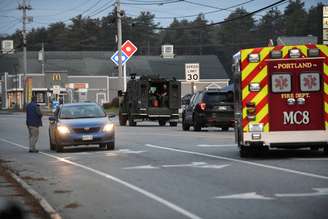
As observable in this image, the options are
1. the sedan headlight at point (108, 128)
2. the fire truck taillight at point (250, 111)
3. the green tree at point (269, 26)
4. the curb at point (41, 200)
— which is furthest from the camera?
the green tree at point (269, 26)

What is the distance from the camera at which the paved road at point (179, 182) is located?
37.3ft

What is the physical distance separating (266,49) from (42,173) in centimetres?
588

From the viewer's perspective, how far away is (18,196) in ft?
44.3

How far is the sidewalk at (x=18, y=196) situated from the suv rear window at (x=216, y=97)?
18.4 metres

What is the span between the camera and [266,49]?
1959cm

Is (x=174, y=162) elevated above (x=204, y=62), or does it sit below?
below

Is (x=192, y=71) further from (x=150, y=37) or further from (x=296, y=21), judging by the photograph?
(x=150, y=37)

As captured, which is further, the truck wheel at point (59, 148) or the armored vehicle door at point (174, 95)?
the armored vehicle door at point (174, 95)

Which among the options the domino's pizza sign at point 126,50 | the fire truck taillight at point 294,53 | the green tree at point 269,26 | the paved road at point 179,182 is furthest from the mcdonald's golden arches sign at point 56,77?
the green tree at point 269,26

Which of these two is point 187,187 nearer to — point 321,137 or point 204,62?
point 321,137

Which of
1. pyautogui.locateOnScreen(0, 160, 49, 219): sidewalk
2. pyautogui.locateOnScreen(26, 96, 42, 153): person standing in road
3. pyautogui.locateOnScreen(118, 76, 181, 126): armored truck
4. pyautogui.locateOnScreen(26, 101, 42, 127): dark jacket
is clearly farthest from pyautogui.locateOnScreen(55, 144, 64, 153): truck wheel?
pyautogui.locateOnScreen(118, 76, 181, 126): armored truck

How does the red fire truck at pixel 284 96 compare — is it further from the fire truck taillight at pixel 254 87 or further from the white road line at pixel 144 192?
the white road line at pixel 144 192

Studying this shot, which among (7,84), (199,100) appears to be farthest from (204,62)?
(199,100)

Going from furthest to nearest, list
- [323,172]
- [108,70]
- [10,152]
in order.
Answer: [108,70] → [10,152] → [323,172]
